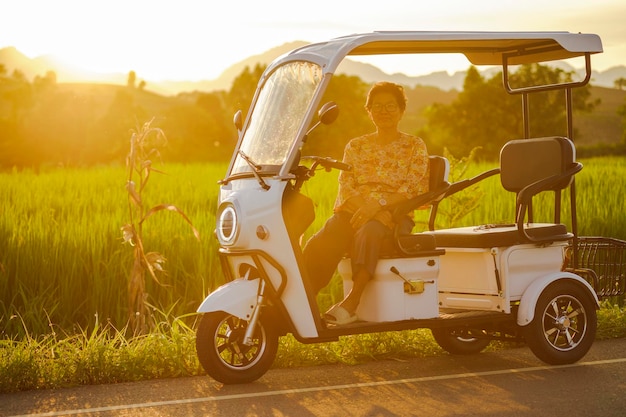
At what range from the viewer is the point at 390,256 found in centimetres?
700

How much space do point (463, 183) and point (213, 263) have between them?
12.7ft

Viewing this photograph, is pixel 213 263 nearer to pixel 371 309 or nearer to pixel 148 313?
pixel 148 313

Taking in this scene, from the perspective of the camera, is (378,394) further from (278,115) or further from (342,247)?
(278,115)

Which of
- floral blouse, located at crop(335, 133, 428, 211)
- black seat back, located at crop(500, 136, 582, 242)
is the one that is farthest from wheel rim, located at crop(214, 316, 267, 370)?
black seat back, located at crop(500, 136, 582, 242)

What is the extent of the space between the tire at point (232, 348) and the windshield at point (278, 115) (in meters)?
1.04

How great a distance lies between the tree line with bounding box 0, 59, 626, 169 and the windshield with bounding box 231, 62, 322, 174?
109 ft

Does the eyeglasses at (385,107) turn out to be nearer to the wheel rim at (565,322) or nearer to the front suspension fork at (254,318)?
the front suspension fork at (254,318)

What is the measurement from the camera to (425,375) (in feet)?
23.4

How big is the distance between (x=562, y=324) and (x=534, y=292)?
333 millimetres

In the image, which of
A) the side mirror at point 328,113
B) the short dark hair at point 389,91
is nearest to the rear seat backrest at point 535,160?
the short dark hair at point 389,91

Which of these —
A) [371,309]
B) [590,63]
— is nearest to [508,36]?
[590,63]

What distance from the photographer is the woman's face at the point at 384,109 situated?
7547 millimetres

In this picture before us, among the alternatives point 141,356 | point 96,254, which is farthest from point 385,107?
point 96,254

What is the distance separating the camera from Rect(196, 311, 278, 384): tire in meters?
6.61
